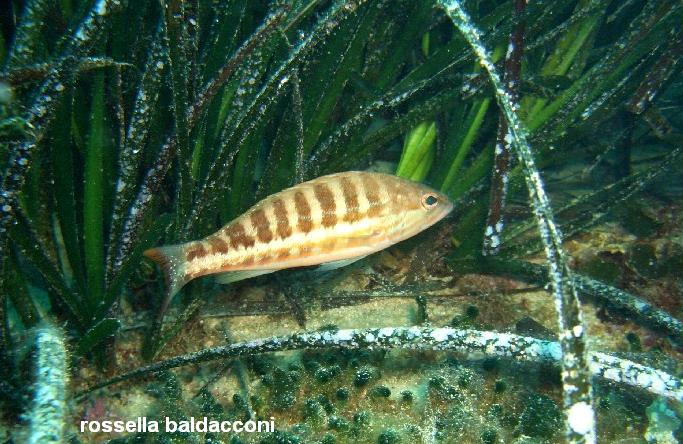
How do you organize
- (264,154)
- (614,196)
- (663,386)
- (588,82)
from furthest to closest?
(264,154)
(588,82)
(614,196)
(663,386)

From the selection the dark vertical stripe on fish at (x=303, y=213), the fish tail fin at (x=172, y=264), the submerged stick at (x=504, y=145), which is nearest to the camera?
the fish tail fin at (x=172, y=264)

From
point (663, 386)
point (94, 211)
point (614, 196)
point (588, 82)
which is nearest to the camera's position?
point (663, 386)

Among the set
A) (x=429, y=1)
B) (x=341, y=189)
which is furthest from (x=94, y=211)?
(x=429, y=1)

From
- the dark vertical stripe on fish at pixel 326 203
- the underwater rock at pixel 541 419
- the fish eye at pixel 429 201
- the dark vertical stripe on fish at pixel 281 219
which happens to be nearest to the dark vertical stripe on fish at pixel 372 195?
the dark vertical stripe on fish at pixel 326 203

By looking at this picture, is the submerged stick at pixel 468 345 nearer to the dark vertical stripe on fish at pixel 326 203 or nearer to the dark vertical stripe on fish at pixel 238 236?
the dark vertical stripe on fish at pixel 238 236

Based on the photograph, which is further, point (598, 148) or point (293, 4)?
point (598, 148)

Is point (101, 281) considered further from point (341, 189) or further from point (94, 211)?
point (341, 189)

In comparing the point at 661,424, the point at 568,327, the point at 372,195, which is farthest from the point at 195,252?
the point at 661,424
